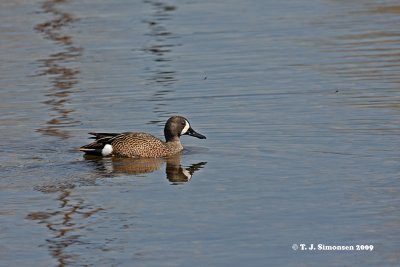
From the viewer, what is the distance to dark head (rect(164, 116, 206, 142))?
12805 mm

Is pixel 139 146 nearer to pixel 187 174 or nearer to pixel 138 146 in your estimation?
pixel 138 146

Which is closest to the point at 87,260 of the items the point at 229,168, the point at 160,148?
the point at 229,168

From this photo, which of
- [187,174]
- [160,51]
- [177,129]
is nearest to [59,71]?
[160,51]

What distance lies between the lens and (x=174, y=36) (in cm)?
1998

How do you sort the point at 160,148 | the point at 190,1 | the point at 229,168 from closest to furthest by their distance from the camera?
the point at 229,168 → the point at 160,148 → the point at 190,1

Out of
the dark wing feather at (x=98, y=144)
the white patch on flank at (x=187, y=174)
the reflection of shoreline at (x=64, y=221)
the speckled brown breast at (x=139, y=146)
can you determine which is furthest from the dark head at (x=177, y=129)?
the reflection of shoreline at (x=64, y=221)

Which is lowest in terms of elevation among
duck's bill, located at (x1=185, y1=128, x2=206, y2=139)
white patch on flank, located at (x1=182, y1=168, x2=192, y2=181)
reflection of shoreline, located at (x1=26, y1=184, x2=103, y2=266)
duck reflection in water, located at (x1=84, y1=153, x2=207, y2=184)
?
duck reflection in water, located at (x1=84, y1=153, x2=207, y2=184)

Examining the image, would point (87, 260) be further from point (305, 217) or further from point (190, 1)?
point (190, 1)

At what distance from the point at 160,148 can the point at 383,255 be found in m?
4.68

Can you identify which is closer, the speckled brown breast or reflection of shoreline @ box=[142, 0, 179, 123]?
the speckled brown breast

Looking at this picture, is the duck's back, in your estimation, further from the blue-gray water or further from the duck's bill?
the duck's bill

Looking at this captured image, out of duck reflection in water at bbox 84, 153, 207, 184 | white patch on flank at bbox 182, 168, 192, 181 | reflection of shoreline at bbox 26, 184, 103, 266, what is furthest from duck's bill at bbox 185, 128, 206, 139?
reflection of shoreline at bbox 26, 184, 103, 266

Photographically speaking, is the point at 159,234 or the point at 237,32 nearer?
the point at 159,234

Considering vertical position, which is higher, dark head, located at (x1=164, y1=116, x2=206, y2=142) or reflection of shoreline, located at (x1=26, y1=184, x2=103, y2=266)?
dark head, located at (x1=164, y1=116, x2=206, y2=142)
